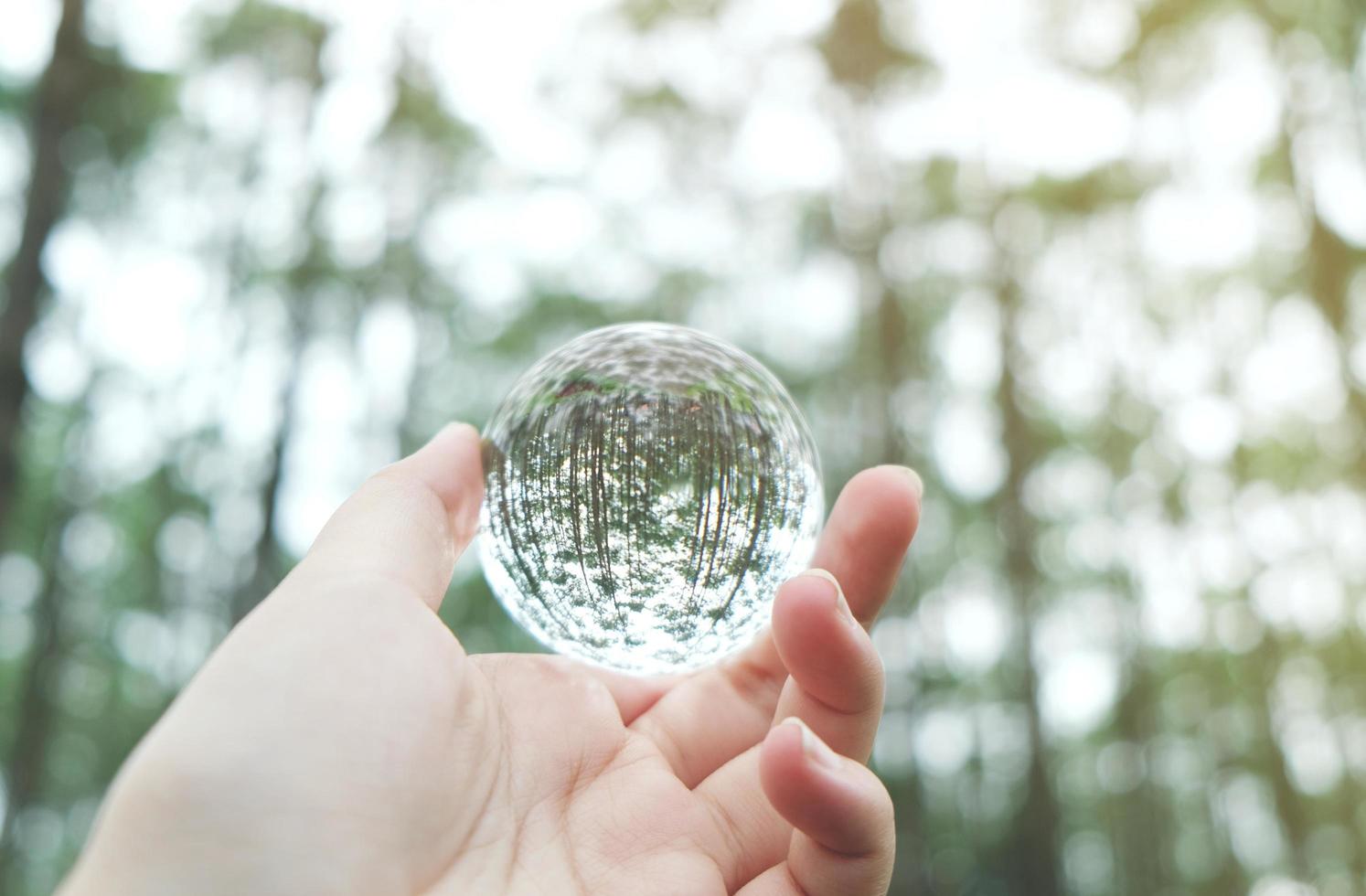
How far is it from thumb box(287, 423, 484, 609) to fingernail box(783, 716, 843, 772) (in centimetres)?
90

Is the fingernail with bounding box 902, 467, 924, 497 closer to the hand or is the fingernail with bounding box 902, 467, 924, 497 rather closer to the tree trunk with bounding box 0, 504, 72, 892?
the hand

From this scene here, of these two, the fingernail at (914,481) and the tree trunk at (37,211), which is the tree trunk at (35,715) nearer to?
the tree trunk at (37,211)

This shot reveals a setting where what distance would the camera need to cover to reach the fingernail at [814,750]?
5.43 ft

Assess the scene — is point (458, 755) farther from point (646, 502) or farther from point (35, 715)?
point (35, 715)

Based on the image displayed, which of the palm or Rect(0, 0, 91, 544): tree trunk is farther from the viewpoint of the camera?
Rect(0, 0, 91, 544): tree trunk

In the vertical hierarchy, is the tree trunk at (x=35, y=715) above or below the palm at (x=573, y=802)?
below

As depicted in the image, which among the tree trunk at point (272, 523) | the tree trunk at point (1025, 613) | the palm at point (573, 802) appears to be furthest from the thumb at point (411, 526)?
the tree trunk at point (1025, 613)

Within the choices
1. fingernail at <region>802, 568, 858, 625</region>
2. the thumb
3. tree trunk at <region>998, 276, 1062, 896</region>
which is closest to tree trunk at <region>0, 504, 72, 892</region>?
the thumb

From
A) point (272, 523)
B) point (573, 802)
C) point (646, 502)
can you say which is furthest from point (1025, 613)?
point (646, 502)

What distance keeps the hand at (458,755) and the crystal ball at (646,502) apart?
18 cm

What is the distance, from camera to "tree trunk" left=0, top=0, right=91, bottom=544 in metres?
6.50

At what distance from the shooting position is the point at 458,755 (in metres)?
1.85

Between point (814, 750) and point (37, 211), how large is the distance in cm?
802

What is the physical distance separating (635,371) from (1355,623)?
17.9 meters
